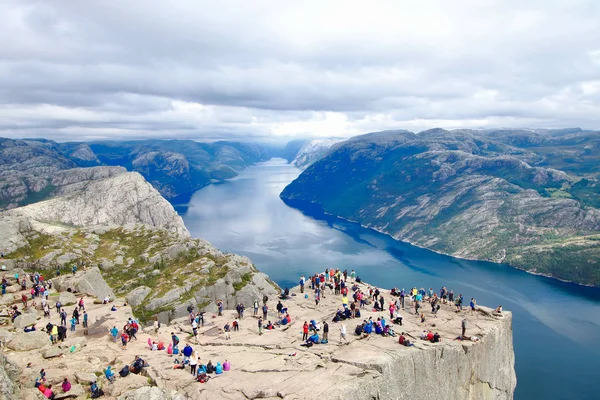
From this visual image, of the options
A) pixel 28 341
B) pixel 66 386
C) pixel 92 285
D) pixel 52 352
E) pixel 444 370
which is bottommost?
pixel 444 370

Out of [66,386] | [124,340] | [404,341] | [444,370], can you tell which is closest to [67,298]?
[124,340]

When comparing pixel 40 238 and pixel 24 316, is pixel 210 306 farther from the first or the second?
pixel 40 238

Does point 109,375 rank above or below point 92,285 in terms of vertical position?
above

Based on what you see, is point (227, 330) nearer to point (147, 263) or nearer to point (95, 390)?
point (95, 390)

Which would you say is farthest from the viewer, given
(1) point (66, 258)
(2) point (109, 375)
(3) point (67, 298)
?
(1) point (66, 258)

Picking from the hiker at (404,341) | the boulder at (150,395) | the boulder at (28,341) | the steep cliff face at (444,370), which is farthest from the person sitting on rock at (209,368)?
the hiker at (404,341)

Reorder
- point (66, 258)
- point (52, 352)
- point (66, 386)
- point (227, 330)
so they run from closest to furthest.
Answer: point (66, 386) < point (52, 352) < point (227, 330) < point (66, 258)

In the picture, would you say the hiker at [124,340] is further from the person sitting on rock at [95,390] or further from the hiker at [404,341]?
the hiker at [404,341]
